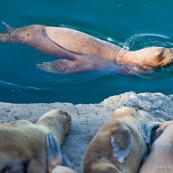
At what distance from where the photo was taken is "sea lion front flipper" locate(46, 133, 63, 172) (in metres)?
3.88

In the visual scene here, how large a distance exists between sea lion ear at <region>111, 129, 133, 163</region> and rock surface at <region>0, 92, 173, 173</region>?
0.48 m

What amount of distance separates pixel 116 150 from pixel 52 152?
51cm

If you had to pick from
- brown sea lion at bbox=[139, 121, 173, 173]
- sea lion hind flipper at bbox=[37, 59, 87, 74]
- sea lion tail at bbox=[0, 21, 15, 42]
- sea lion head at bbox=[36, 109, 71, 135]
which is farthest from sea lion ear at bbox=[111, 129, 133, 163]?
sea lion tail at bbox=[0, 21, 15, 42]

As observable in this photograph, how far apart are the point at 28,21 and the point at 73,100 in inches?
94.2

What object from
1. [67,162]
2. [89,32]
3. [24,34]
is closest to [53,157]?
[67,162]

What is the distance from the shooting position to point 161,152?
432 cm

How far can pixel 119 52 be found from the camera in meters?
7.57

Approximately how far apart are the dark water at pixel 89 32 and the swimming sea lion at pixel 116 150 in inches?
98.9

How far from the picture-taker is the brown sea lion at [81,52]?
280 inches

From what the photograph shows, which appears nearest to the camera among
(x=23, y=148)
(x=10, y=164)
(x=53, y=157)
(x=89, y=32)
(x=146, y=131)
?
(x=10, y=164)

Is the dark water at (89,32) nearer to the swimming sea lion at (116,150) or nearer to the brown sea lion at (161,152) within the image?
the brown sea lion at (161,152)

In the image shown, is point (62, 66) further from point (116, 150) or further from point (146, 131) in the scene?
point (116, 150)

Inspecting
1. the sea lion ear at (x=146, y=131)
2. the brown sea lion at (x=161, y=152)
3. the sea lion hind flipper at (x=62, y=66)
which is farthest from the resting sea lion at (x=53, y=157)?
the sea lion hind flipper at (x=62, y=66)

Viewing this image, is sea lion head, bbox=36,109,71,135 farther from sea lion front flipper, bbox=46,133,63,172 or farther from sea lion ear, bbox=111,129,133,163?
sea lion ear, bbox=111,129,133,163
